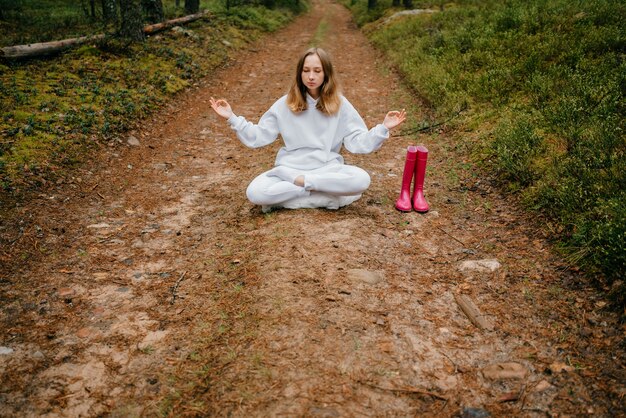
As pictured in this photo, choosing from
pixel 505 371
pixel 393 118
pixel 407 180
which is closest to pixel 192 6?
pixel 393 118

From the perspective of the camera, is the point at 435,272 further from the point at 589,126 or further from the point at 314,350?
the point at 589,126

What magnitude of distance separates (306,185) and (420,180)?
1452 mm

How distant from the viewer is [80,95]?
7.72m

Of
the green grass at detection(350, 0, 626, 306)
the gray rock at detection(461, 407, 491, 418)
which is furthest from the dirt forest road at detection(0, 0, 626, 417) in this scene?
the green grass at detection(350, 0, 626, 306)

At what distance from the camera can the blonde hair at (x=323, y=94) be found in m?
4.72

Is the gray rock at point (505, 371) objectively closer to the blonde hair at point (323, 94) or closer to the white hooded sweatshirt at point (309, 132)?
the white hooded sweatshirt at point (309, 132)

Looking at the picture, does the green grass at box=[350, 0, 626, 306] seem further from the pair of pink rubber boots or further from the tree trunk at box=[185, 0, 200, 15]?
the tree trunk at box=[185, 0, 200, 15]

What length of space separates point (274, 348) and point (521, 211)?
3.47m

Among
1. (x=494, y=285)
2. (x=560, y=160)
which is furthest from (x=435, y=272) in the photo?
(x=560, y=160)

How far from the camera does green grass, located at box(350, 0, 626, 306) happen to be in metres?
4.07

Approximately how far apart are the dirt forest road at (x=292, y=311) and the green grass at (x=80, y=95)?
64 cm

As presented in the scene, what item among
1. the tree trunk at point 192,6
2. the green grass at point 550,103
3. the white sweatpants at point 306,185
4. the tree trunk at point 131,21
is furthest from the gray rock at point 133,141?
the tree trunk at point 192,6

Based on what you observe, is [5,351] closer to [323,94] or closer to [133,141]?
[323,94]

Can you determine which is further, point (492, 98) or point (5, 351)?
point (492, 98)
